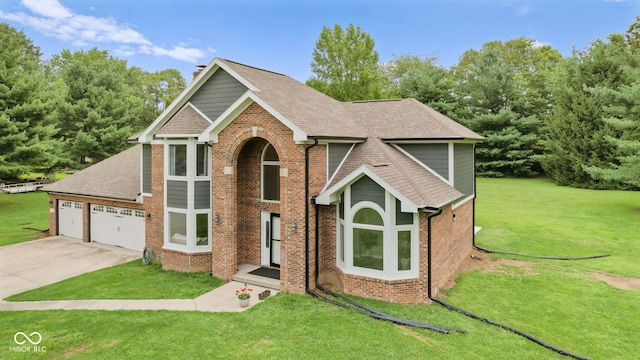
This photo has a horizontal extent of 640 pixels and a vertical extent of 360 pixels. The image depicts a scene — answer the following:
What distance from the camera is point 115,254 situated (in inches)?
596

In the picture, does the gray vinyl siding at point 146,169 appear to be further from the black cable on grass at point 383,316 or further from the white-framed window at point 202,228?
the black cable on grass at point 383,316

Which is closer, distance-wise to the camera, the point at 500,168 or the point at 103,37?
the point at 500,168

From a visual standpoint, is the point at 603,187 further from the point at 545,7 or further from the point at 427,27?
the point at 427,27

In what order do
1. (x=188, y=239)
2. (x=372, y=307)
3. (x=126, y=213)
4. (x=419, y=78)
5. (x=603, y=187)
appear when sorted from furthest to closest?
(x=419, y=78), (x=603, y=187), (x=126, y=213), (x=188, y=239), (x=372, y=307)

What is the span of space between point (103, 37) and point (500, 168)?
5564cm

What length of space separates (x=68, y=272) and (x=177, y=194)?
4.77 meters

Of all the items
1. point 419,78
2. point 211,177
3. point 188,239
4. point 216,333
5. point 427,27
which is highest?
point 427,27

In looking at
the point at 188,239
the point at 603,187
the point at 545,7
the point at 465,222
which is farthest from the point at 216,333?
the point at 545,7

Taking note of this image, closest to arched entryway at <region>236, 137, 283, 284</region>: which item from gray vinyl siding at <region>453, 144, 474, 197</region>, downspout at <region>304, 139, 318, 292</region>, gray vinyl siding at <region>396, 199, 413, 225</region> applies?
downspout at <region>304, 139, 318, 292</region>

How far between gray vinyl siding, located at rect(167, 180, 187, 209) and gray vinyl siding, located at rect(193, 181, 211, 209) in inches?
14.4

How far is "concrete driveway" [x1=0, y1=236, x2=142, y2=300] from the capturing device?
39.5ft

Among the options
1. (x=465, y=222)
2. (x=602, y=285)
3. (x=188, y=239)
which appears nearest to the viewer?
(x=602, y=285)

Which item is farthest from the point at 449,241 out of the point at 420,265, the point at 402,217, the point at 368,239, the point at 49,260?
the point at 49,260

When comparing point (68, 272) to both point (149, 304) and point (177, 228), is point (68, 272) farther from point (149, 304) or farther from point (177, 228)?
point (149, 304)
